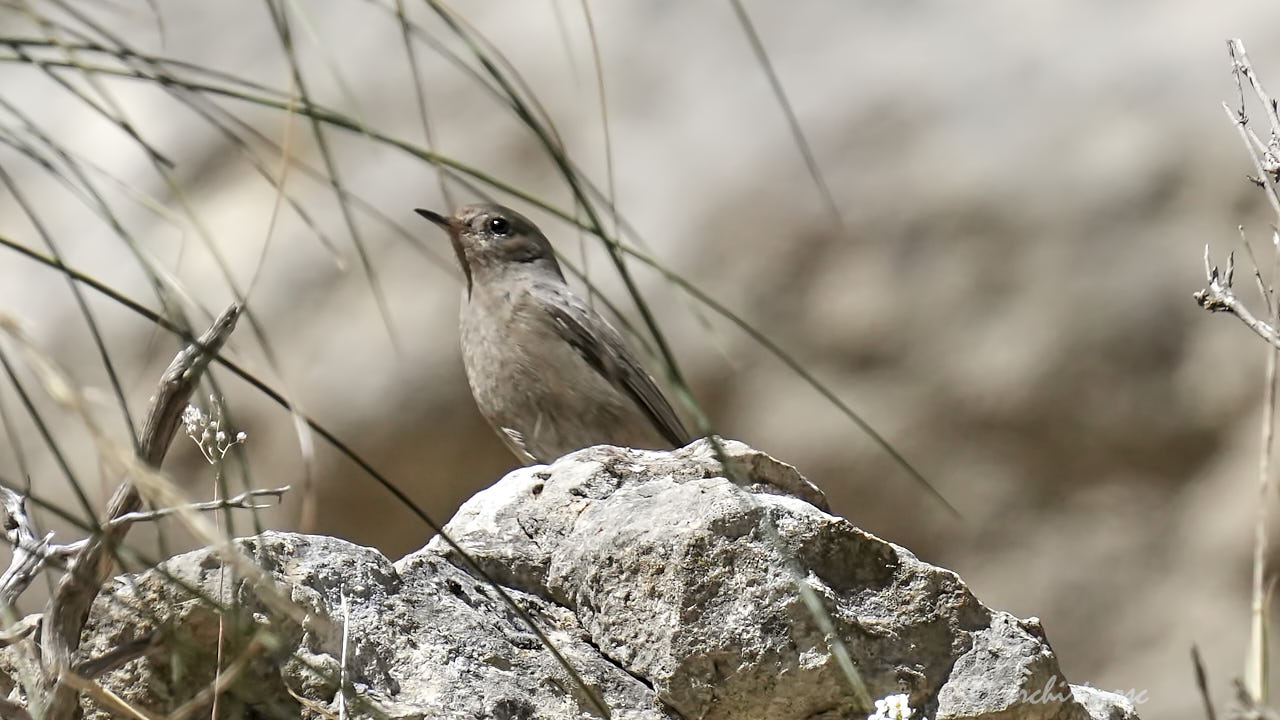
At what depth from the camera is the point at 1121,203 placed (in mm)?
8445

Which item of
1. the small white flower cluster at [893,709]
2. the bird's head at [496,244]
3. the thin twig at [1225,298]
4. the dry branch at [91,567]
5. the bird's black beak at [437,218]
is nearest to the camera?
the dry branch at [91,567]

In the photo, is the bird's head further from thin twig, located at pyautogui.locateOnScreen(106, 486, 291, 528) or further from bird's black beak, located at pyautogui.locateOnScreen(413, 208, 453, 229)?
thin twig, located at pyautogui.locateOnScreen(106, 486, 291, 528)

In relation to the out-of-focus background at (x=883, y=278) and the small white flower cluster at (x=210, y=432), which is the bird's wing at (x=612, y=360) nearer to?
the out-of-focus background at (x=883, y=278)

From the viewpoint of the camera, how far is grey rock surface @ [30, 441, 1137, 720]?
263 cm

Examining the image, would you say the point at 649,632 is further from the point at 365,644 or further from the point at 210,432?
Answer: the point at 210,432

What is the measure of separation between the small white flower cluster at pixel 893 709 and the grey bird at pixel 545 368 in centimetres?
355

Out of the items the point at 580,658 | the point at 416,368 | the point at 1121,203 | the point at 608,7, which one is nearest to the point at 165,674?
the point at 580,658

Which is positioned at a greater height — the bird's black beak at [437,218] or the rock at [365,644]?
the bird's black beak at [437,218]

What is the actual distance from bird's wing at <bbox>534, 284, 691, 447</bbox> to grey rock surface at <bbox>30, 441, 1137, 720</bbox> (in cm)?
326

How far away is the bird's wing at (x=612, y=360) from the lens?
254 inches

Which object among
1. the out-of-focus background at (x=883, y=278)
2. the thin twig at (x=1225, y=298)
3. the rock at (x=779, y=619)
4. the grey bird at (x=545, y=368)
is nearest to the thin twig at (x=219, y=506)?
the rock at (x=779, y=619)

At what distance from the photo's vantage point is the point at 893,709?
2561mm

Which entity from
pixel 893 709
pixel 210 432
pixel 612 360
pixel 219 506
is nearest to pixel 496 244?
pixel 612 360

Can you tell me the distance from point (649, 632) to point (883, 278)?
6025mm
